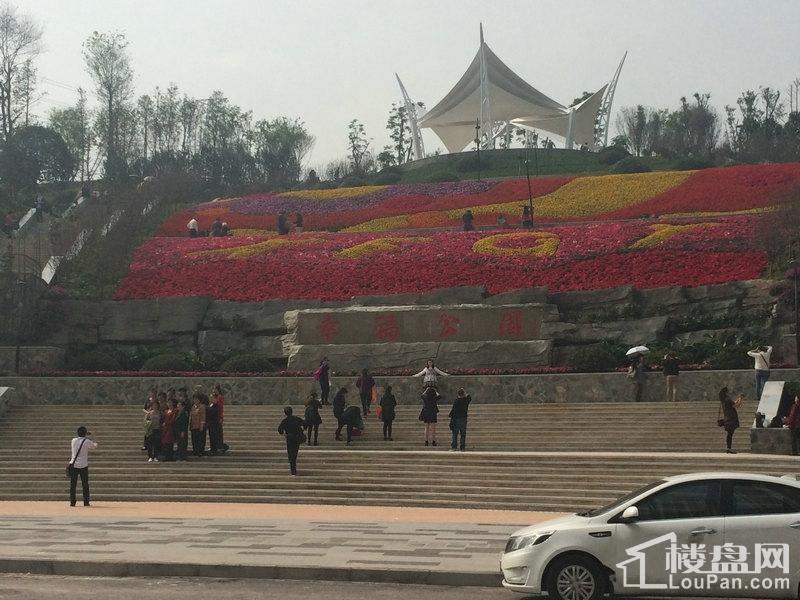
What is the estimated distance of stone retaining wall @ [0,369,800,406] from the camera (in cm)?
2828

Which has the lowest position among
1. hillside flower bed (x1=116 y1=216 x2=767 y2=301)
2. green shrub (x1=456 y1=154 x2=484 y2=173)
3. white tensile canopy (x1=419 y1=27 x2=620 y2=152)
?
hillside flower bed (x1=116 y1=216 x2=767 y2=301)

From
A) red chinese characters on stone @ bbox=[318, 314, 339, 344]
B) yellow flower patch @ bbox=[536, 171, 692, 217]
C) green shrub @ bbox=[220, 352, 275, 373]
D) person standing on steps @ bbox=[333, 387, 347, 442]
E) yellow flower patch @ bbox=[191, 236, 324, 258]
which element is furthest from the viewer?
yellow flower patch @ bbox=[536, 171, 692, 217]

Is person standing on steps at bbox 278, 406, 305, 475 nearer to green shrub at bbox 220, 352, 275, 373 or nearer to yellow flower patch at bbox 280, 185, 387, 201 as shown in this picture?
green shrub at bbox 220, 352, 275, 373

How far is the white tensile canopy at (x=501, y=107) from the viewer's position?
8956 centimetres

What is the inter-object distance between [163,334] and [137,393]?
8.35 meters

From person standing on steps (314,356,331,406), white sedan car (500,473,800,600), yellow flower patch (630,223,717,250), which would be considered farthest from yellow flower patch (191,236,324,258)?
white sedan car (500,473,800,600)

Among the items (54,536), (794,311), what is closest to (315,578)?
(54,536)

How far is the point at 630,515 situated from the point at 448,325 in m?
24.3

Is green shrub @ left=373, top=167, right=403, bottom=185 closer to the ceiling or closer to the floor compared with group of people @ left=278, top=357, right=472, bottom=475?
closer to the ceiling

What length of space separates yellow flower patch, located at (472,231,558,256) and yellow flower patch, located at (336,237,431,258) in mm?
2525

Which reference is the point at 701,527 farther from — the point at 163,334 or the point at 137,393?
the point at 163,334

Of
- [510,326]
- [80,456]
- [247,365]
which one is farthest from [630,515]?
[510,326]

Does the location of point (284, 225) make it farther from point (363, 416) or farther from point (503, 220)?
point (363, 416)

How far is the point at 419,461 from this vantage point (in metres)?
22.7
